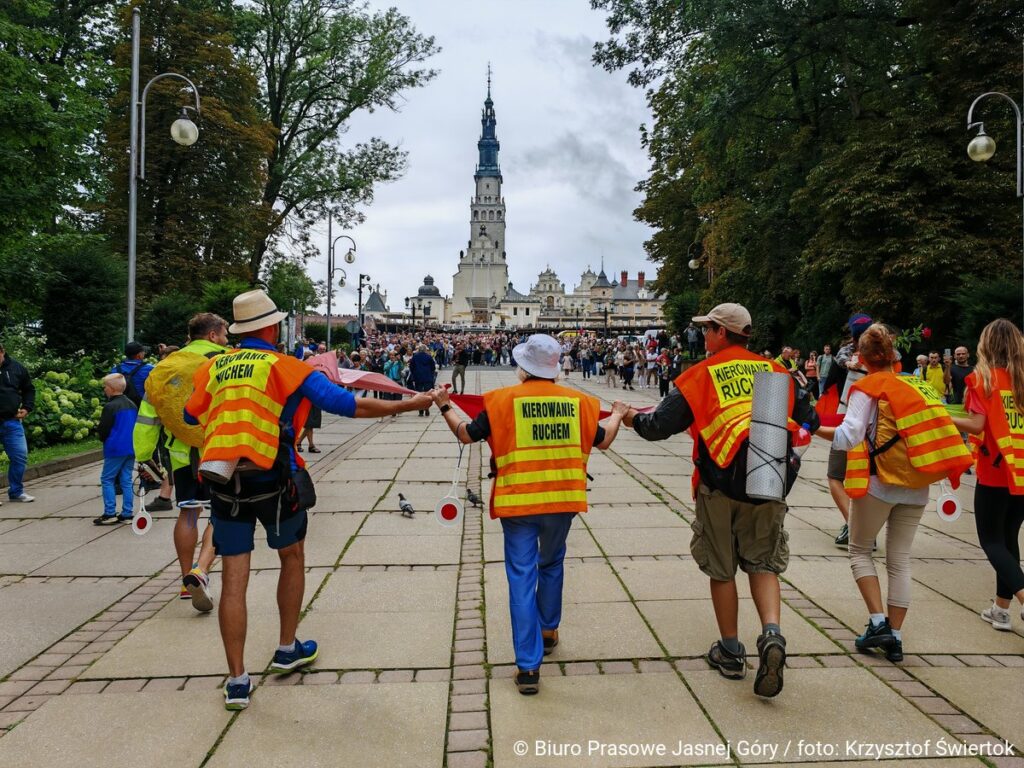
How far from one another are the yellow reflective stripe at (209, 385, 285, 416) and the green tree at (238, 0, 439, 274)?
27825mm

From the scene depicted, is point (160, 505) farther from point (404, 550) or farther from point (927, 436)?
point (927, 436)

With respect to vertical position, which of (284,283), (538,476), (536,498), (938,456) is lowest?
(536,498)

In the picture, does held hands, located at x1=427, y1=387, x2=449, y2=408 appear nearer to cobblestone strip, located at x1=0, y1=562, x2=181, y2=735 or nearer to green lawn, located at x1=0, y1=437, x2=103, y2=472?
cobblestone strip, located at x1=0, y1=562, x2=181, y2=735

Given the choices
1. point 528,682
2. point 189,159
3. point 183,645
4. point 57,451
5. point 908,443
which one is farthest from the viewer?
point 189,159

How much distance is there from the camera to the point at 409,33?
33406 millimetres

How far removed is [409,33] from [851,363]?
1283 inches

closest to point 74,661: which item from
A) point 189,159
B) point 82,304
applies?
point 82,304

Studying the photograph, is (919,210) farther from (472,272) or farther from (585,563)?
(472,272)

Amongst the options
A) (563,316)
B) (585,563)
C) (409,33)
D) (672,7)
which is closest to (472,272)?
(563,316)

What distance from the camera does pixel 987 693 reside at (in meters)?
3.80

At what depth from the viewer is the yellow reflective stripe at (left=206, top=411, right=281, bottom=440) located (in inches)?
142

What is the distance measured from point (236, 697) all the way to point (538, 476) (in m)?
1.73

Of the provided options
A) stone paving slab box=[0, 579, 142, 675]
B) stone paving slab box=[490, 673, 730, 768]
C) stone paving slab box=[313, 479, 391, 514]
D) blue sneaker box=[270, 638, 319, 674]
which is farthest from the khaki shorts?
stone paving slab box=[313, 479, 391, 514]

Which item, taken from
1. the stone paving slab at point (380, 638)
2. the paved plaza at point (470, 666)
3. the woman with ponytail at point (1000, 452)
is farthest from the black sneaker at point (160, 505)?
the woman with ponytail at point (1000, 452)
